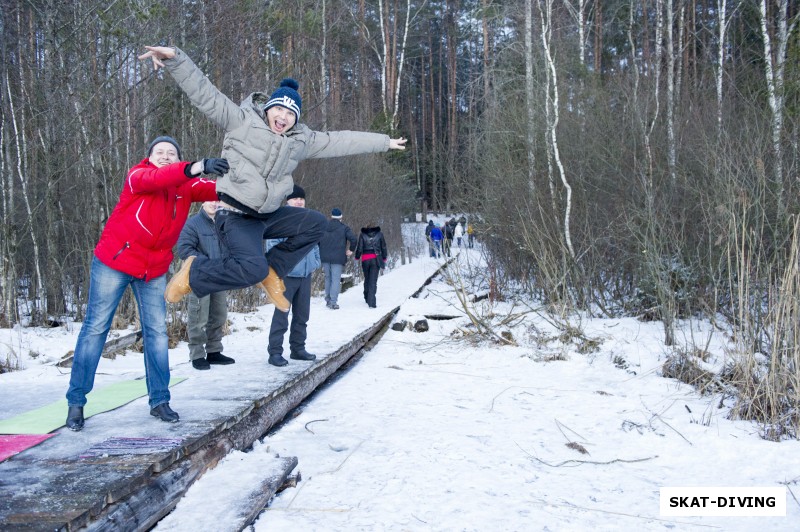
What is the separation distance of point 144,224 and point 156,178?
1.10ft

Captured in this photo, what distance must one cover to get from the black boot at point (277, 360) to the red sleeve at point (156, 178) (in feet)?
8.19

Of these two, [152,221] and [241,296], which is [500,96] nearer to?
[241,296]

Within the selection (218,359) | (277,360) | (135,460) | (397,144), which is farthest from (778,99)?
(135,460)

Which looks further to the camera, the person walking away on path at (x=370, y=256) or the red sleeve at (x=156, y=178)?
the person walking away on path at (x=370, y=256)

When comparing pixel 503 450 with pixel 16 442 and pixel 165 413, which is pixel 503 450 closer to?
pixel 165 413

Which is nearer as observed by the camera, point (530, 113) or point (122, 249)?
point (122, 249)

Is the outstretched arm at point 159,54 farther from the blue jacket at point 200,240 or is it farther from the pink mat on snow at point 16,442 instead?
the blue jacket at point 200,240

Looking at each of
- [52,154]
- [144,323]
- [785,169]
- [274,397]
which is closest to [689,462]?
[274,397]

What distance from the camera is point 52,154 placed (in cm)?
986

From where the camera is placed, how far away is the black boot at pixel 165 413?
3.85m

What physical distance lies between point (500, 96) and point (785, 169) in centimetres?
727

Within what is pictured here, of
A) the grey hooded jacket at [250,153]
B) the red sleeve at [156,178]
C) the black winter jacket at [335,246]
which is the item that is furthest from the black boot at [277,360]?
the black winter jacket at [335,246]

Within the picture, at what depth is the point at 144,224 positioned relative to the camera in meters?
3.77

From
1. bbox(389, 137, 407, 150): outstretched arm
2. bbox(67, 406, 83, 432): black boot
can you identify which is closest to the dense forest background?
bbox(389, 137, 407, 150): outstretched arm
